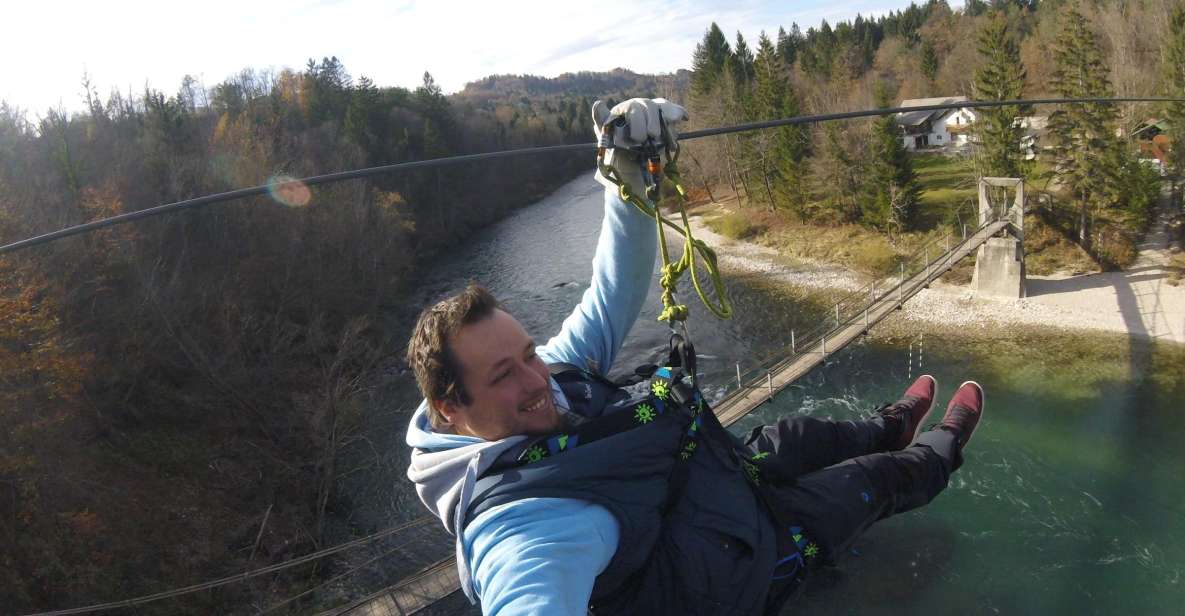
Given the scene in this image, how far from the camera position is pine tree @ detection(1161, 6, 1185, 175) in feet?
47.2

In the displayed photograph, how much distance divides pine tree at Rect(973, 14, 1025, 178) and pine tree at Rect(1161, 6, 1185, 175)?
8.85 feet

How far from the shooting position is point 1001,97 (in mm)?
16000

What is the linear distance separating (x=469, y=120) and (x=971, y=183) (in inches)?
970

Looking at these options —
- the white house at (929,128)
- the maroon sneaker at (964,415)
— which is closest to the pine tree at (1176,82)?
the white house at (929,128)

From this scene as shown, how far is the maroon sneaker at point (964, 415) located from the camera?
2689 mm

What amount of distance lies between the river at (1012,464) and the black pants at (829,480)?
17.4ft

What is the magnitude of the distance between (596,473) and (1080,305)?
50.9 feet

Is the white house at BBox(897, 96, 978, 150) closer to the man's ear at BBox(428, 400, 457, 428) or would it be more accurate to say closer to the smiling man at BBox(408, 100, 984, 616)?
the smiling man at BBox(408, 100, 984, 616)

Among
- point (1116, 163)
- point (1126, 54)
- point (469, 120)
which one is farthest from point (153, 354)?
point (469, 120)

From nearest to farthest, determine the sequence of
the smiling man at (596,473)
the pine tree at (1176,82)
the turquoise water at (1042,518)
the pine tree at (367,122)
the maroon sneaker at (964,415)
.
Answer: the smiling man at (596,473) < the maroon sneaker at (964,415) < the turquoise water at (1042,518) < the pine tree at (1176,82) < the pine tree at (367,122)

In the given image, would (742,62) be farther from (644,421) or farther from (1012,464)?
(644,421)

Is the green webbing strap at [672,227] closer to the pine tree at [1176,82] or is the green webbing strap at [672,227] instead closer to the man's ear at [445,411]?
the man's ear at [445,411]

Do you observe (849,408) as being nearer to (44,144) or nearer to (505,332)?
(505,332)

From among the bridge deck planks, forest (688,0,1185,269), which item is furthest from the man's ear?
forest (688,0,1185,269)
